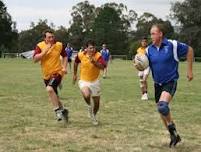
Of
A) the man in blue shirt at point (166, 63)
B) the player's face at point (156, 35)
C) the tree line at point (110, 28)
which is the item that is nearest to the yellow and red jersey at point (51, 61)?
the man in blue shirt at point (166, 63)

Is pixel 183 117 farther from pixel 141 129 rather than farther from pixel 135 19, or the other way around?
pixel 135 19

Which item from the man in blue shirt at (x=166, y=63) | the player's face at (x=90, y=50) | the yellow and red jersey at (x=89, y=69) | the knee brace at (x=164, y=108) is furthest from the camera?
the yellow and red jersey at (x=89, y=69)

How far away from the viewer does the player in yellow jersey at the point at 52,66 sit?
12.6 m

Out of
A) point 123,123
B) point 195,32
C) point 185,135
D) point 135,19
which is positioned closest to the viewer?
point 185,135

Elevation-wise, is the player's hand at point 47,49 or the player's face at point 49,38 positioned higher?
the player's face at point 49,38

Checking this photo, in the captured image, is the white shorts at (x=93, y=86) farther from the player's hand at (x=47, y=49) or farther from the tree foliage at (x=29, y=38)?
the tree foliage at (x=29, y=38)

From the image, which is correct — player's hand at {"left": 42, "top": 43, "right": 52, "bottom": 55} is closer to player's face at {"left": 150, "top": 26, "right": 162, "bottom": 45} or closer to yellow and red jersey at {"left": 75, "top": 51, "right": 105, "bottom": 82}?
yellow and red jersey at {"left": 75, "top": 51, "right": 105, "bottom": 82}

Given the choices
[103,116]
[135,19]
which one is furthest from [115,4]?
[103,116]

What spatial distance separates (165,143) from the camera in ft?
33.1

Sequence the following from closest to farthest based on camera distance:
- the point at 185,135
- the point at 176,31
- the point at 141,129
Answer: the point at 185,135, the point at 141,129, the point at 176,31

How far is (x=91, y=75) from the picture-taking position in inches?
Answer: 496

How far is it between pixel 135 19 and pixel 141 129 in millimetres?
147219

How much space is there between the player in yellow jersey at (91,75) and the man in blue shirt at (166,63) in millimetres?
2672

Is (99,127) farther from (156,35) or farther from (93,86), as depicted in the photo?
(156,35)
